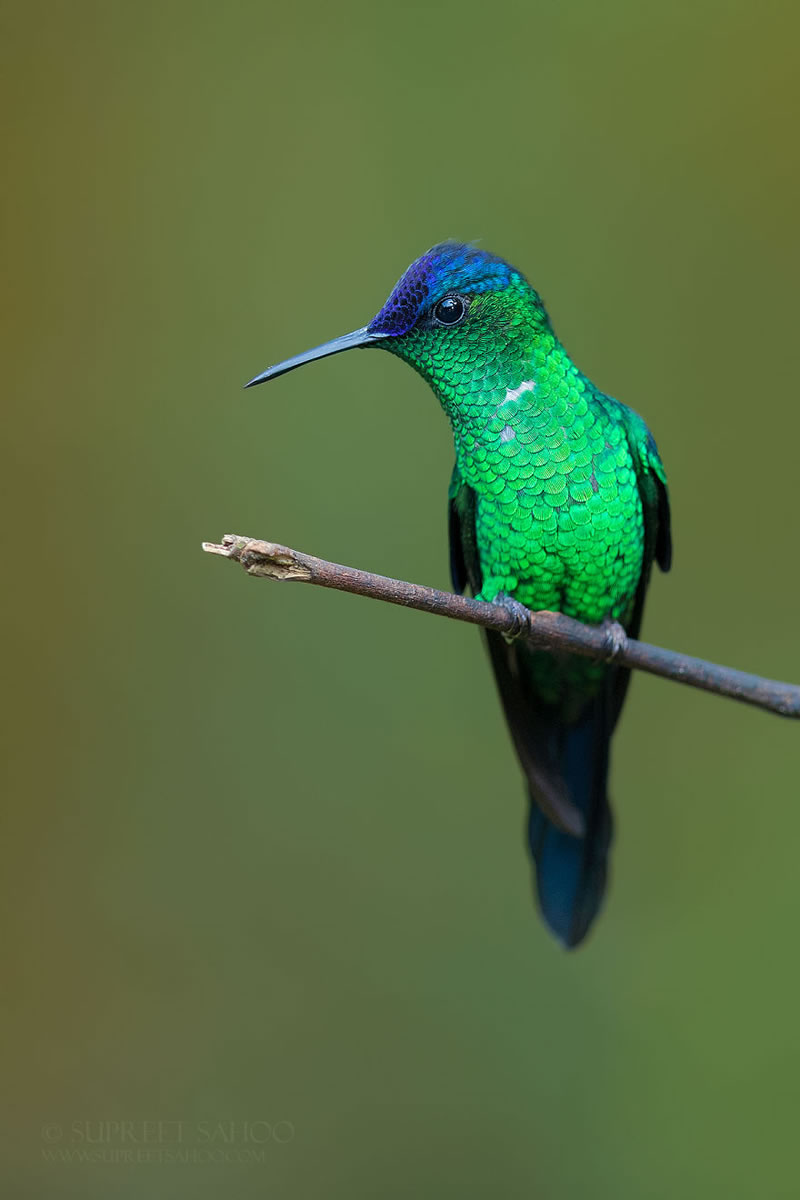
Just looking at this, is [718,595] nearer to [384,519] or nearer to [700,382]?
[700,382]

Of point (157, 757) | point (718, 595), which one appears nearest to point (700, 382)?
point (718, 595)

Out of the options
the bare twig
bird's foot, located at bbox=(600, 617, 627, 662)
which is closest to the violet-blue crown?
the bare twig

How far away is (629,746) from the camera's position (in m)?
3.41

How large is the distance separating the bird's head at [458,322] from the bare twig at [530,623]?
0.42 meters

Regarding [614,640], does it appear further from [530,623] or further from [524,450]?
[524,450]

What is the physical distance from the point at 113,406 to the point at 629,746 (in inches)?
76.5

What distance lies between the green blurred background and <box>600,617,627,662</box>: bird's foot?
56.4 inches

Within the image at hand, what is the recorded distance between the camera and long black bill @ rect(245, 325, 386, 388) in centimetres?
170

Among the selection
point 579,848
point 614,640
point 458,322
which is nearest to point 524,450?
point 458,322

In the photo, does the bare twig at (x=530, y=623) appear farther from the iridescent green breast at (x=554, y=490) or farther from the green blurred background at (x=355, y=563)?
the green blurred background at (x=355, y=563)

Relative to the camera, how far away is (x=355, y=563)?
11.2ft

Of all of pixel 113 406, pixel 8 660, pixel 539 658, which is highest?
pixel 113 406

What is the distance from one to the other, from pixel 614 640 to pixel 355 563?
156cm

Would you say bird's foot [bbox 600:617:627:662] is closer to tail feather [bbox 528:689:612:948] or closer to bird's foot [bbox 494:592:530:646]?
bird's foot [bbox 494:592:530:646]
